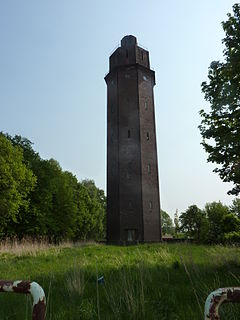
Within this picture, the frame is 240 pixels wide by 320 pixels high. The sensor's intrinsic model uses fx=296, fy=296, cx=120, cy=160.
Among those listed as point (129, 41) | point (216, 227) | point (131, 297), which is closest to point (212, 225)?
point (216, 227)

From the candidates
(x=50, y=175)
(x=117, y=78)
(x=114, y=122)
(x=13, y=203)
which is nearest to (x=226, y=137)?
(x=13, y=203)

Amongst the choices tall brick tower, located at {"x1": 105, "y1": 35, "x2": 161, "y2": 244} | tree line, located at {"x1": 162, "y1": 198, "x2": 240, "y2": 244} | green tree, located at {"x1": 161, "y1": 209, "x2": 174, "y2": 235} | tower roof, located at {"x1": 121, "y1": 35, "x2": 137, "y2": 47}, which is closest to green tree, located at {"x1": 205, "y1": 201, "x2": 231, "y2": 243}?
tree line, located at {"x1": 162, "y1": 198, "x2": 240, "y2": 244}

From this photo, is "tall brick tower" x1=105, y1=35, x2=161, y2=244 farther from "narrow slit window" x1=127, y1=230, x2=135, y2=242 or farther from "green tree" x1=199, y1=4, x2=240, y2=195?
"green tree" x1=199, y1=4, x2=240, y2=195

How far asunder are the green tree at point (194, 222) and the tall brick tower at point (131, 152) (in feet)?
13.2

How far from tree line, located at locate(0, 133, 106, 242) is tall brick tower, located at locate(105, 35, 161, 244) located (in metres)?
8.54

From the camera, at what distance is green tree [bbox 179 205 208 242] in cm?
3019

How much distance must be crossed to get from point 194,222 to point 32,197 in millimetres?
19446

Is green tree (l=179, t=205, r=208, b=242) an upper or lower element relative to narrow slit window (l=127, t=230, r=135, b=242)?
upper

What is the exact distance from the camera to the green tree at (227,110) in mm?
10047

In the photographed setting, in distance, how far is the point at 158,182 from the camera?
32.6 metres

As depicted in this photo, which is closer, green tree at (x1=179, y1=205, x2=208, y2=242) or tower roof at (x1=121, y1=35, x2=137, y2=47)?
green tree at (x1=179, y1=205, x2=208, y2=242)

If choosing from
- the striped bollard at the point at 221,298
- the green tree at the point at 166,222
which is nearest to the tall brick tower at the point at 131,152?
the striped bollard at the point at 221,298

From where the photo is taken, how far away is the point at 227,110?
35.2 ft

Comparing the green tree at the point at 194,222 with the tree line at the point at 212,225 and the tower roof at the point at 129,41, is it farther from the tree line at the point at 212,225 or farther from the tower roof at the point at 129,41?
the tower roof at the point at 129,41
